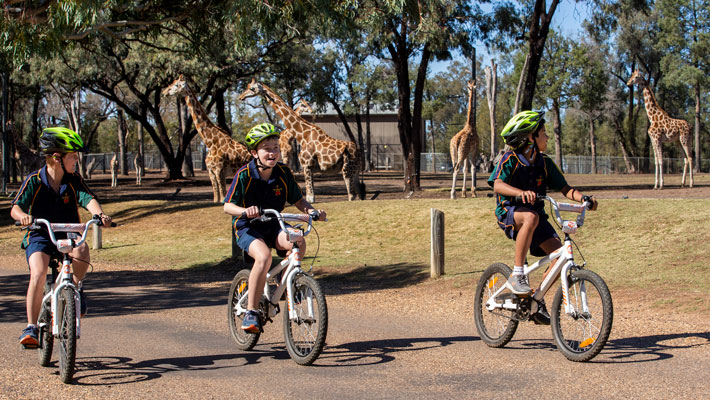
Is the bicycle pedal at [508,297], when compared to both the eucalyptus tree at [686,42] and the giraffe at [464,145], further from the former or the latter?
the eucalyptus tree at [686,42]

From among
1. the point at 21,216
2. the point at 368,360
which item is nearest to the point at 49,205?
the point at 21,216

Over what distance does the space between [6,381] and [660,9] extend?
5741cm

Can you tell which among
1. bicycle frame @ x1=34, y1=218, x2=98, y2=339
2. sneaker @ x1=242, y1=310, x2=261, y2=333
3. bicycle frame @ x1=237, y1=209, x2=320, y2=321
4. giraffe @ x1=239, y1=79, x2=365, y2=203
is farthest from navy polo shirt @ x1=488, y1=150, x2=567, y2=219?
giraffe @ x1=239, y1=79, x2=365, y2=203

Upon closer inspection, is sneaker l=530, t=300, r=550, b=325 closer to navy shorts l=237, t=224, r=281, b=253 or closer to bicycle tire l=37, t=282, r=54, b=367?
navy shorts l=237, t=224, r=281, b=253

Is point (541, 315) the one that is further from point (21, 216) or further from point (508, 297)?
point (21, 216)

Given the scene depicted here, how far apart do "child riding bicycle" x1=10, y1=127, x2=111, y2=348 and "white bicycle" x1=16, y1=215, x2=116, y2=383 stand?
0.09 metres

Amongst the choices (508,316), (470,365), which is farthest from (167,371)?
(508,316)

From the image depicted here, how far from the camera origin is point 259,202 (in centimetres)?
715

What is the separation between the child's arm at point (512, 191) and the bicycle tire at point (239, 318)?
2.46m

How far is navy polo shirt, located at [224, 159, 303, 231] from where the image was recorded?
7.04 metres

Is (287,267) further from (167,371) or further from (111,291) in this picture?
(111,291)

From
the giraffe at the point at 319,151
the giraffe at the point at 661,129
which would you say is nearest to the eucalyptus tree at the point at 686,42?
the giraffe at the point at 661,129

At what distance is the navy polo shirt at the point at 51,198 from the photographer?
6730mm

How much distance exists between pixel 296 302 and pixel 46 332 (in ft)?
6.96
